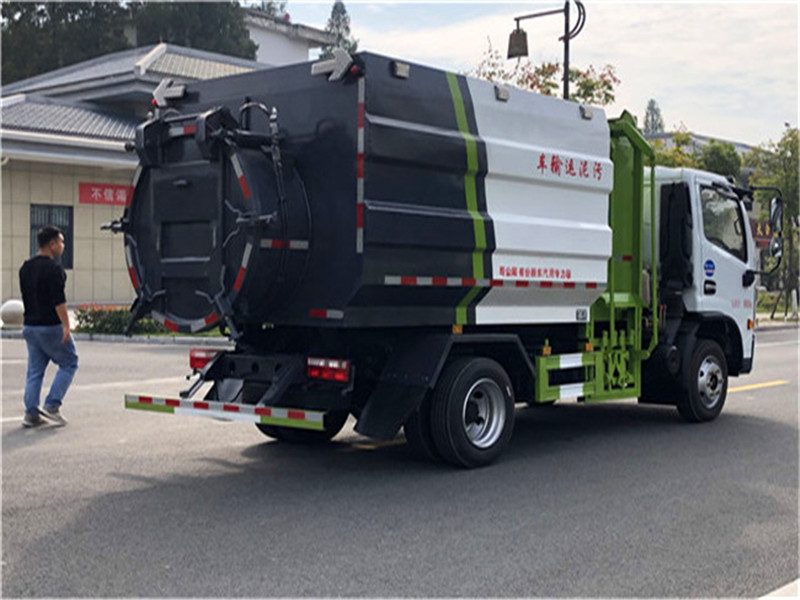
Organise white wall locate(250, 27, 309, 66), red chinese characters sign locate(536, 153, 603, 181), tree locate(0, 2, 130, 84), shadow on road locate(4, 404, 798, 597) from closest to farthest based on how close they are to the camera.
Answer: shadow on road locate(4, 404, 798, 597) → red chinese characters sign locate(536, 153, 603, 181) → tree locate(0, 2, 130, 84) → white wall locate(250, 27, 309, 66)

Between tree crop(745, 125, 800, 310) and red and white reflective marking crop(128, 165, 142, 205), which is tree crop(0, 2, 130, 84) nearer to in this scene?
tree crop(745, 125, 800, 310)

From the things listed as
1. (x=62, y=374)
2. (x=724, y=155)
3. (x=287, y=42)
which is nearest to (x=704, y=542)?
(x=62, y=374)

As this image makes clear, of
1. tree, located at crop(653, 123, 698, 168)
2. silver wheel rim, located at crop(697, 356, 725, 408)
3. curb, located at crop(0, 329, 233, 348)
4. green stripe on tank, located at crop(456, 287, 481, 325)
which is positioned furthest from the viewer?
tree, located at crop(653, 123, 698, 168)

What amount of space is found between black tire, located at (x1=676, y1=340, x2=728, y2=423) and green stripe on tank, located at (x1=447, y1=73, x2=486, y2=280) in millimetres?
3312

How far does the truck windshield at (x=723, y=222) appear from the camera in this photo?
1082 cm

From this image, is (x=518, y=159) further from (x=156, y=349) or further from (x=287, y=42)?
(x=287, y=42)

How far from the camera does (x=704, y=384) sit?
1073 cm

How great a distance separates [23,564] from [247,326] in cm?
329

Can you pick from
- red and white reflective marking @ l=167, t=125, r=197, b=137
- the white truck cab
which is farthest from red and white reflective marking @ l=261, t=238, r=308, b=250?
the white truck cab

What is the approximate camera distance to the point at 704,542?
6113 mm

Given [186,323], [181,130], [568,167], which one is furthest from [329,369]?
[568,167]

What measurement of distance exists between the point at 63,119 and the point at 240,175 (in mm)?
27821

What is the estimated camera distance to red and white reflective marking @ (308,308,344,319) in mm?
7516

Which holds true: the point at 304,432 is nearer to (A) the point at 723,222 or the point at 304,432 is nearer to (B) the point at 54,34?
(A) the point at 723,222
